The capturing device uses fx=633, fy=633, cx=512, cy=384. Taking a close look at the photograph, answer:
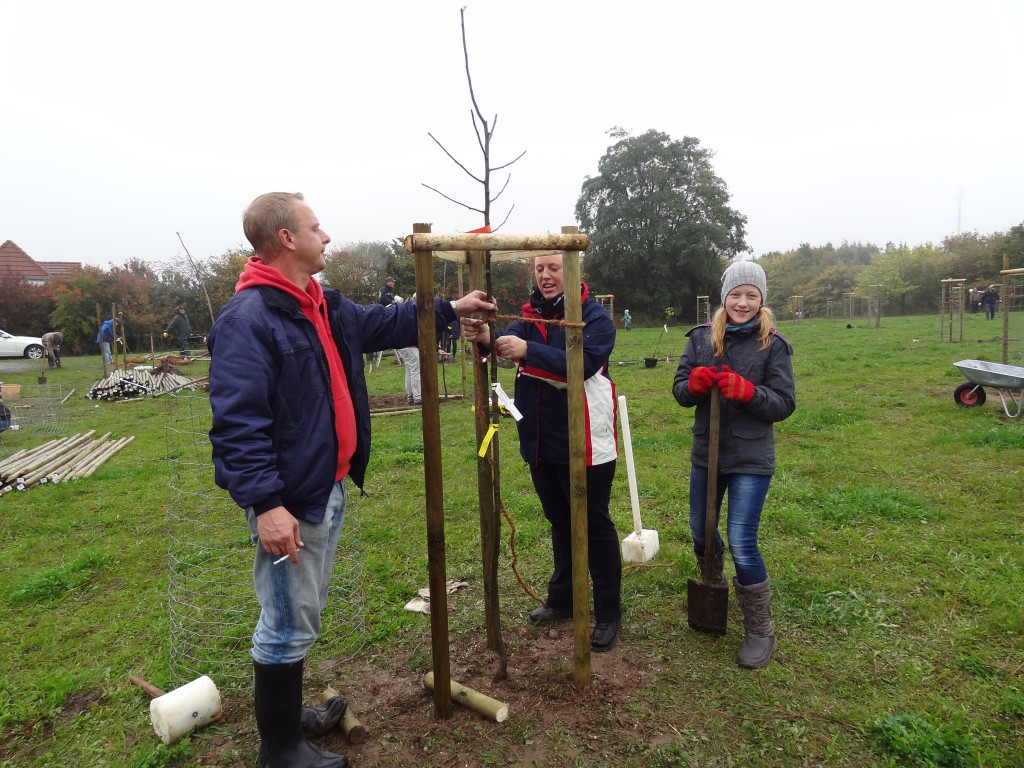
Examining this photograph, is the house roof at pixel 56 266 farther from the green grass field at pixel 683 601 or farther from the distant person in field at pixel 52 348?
the green grass field at pixel 683 601

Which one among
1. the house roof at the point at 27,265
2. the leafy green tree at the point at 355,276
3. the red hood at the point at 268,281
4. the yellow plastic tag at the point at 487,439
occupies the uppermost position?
the house roof at the point at 27,265

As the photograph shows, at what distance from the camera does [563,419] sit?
3188mm

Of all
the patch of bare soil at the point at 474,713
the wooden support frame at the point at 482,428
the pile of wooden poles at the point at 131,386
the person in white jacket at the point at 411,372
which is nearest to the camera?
the wooden support frame at the point at 482,428

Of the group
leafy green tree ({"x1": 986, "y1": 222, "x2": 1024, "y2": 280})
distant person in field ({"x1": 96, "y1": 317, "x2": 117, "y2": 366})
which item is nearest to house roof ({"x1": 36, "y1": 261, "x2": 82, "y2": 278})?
distant person in field ({"x1": 96, "y1": 317, "x2": 117, "y2": 366})

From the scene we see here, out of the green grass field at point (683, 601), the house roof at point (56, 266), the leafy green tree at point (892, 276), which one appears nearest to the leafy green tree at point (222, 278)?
the green grass field at point (683, 601)

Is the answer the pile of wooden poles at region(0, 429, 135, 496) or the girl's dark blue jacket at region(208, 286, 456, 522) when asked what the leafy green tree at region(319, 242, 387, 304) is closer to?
the pile of wooden poles at region(0, 429, 135, 496)

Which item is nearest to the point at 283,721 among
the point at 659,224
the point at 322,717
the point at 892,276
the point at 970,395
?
the point at 322,717

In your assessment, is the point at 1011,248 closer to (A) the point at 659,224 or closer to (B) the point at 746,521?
(A) the point at 659,224

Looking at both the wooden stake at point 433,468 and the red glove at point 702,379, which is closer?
the wooden stake at point 433,468

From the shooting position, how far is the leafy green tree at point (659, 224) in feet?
123

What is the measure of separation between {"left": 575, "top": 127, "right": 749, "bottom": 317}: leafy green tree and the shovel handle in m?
35.3

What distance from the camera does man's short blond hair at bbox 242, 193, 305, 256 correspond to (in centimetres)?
232

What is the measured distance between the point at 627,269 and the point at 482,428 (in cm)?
3745

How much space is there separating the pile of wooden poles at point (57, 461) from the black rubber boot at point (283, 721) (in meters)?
6.44
